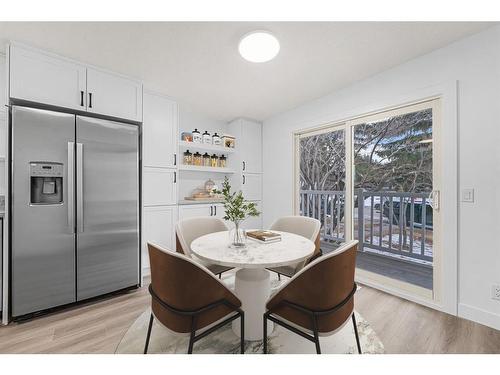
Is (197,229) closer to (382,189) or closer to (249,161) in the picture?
(249,161)

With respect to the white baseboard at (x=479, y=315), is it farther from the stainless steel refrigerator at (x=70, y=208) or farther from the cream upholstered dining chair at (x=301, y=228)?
the stainless steel refrigerator at (x=70, y=208)

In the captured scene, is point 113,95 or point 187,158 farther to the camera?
point 187,158

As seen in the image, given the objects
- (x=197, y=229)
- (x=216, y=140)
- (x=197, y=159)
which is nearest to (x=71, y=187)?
(x=197, y=229)

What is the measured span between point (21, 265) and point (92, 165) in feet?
3.19

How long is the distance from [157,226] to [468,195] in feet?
10.3

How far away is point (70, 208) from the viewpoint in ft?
6.89

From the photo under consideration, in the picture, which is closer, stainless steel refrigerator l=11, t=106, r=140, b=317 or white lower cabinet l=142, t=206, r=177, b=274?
stainless steel refrigerator l=11, t=106, r=140, b=317

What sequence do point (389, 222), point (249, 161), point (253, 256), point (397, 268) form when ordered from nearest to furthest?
point (253, 256) < point (397, 268) < point (389, 222) < point (249, 161)

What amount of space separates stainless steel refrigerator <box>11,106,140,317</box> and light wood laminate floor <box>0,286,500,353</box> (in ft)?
0.65

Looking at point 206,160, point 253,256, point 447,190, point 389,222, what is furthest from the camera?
point 206,160

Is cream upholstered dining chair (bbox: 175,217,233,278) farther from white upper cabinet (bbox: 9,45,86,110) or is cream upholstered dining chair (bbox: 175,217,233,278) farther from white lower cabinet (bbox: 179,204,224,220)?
white upper cabinet (bbox: 9,45,86,110)

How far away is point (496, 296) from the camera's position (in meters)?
→ 1.78

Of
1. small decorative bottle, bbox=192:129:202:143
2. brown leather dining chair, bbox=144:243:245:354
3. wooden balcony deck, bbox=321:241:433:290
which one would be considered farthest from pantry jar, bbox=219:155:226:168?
brown leather dining chair, bbox=144:243:245:354

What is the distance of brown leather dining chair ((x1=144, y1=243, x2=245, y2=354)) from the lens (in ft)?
3.77
